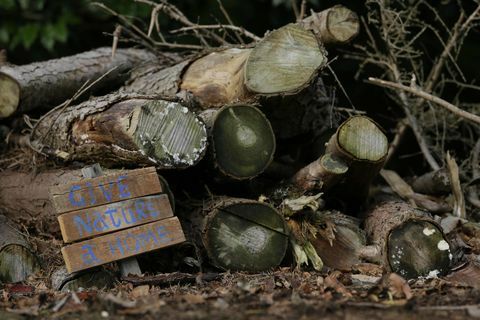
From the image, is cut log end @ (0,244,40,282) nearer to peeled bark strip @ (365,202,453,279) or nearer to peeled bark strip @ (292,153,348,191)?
peeled bark strip @ (292,153,348,191)

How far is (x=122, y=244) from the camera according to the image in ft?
12.5

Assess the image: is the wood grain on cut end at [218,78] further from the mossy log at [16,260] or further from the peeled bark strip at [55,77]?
the mossy log at [16,260]

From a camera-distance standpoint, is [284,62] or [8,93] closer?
[284,62]

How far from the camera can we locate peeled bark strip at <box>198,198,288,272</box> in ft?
13.3

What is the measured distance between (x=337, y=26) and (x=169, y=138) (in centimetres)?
136

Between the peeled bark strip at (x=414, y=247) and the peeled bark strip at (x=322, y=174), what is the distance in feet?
1.29

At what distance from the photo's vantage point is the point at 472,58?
23.1 ft

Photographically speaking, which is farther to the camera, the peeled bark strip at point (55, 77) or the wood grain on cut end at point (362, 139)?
the peeled bark strip at point (55, 77)

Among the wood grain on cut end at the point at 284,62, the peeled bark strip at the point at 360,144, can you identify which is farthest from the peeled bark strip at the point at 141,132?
the peeled bark strip at the point at 360,144

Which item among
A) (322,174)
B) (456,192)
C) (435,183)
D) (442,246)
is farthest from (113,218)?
(435,183)

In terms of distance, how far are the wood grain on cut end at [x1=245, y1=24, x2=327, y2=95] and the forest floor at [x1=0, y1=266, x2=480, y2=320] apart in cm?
108

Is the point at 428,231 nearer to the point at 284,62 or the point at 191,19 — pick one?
the point at 284,62

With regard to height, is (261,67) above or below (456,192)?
above

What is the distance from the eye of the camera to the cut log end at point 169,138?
3.96m
